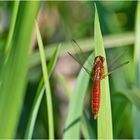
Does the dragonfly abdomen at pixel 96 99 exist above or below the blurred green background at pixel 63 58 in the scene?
below

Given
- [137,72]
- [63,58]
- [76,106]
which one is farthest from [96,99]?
[63,58]

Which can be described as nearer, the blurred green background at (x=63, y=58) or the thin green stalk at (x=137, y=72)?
the blurred green background at (x=63, y=58)

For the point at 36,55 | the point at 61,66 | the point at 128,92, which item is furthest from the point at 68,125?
the point at 61,66

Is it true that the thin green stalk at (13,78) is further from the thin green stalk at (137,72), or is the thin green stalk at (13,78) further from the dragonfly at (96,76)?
the thin green stalk at (137,72)

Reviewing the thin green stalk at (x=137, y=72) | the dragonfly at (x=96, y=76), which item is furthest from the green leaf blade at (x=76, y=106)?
the thin green stalk at (x=137, y=72)

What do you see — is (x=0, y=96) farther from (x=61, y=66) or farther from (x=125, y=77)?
(x=61, y=66)

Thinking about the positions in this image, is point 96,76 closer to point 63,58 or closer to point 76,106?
point 76,106

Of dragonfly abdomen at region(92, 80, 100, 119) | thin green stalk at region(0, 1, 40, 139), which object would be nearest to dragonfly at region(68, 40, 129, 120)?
dragonfly abdomen at region(92, 80, 100, 119)

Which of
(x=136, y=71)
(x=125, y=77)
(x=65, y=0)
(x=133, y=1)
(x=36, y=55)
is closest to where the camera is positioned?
(x=136, y=71)

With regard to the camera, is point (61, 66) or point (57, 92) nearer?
point (57, 92)
